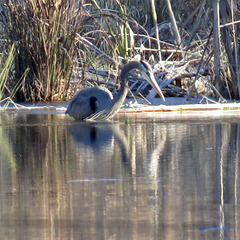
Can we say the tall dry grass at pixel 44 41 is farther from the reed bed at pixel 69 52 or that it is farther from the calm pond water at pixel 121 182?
the calm pond water at pixel 121 182

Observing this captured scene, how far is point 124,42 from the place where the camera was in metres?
12.3

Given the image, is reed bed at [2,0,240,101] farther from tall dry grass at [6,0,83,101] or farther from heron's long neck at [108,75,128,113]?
heron's long neck at [108,75,128,113]

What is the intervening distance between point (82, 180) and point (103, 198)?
1.93 ft

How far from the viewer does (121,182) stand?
15.0ft

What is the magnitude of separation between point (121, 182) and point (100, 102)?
4061 millimetres

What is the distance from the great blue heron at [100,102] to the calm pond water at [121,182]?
806 millimetres

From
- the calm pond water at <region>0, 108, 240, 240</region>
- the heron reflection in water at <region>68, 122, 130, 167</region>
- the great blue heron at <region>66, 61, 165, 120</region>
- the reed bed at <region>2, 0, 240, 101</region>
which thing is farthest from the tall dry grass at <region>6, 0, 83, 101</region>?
the calm pond water at <region>0, 108, 240, 240</region>

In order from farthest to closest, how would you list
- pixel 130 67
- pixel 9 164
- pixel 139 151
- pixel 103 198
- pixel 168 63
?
pixel 168 63
pixel 130 67
pixel 139 151
pixel 9 164
pixel 103 198

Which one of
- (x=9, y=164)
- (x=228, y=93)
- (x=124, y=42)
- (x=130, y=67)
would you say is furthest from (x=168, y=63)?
(x=9, y=164)

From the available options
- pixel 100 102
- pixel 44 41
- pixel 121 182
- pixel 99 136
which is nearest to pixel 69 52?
pixel 44 41

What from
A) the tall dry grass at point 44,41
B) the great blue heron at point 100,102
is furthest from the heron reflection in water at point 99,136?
the tall dry grass at point 44,41

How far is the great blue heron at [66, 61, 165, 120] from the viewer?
8523mm

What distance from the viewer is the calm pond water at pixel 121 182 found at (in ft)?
11.3

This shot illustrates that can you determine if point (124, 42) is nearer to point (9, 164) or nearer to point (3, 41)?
point (3, 41)
